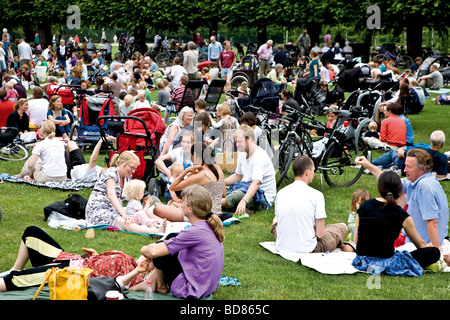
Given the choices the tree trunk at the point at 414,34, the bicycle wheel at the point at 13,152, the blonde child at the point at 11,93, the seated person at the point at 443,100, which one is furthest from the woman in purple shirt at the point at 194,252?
the tree trunk at the point at 414,34

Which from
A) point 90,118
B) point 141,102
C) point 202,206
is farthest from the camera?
point 141,102

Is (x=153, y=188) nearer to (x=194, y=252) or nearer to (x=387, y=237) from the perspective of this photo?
(x=194, y=252)

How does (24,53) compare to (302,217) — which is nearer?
(302,217)

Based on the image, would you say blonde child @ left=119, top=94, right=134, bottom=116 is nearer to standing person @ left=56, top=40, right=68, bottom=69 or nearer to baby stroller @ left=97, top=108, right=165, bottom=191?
baby stroller @ left=97, top=108, right=165, bottom=191

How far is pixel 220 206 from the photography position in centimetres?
823

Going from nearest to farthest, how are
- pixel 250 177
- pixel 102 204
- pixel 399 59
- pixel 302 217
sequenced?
1. pixel 302 217
2. pixel 102 204
3. pixel 250 177
4. pixel 399 59

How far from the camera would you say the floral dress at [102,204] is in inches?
307

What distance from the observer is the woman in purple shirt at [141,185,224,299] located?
17.1 ft

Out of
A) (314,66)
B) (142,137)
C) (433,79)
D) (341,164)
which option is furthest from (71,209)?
(433,79)

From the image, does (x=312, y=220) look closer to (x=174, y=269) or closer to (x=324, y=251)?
(x=324, y=251)

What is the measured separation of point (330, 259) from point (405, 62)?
2338cm

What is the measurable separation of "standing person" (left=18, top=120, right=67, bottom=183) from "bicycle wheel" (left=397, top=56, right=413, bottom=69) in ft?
69.4

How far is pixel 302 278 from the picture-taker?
6285 millimetres
